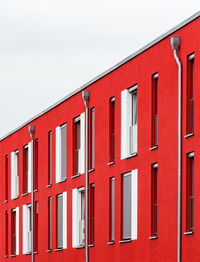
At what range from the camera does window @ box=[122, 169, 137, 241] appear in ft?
97.0

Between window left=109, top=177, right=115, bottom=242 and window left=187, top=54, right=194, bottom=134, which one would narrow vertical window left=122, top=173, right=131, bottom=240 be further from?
window left=187, top=54, right=194, bottom=134

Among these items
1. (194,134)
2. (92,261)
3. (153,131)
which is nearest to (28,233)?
(92,261)

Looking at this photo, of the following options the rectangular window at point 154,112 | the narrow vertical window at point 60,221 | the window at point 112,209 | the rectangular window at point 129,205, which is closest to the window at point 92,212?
the window at point 112,209

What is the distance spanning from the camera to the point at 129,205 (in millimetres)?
30219

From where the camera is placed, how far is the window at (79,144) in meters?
34.8

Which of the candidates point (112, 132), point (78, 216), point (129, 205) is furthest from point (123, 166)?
point (78, 216)

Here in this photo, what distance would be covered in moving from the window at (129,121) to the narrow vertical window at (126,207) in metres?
0.80

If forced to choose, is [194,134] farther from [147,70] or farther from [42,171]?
[42,171]

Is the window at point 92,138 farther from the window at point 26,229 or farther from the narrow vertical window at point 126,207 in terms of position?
the window at point 26,229

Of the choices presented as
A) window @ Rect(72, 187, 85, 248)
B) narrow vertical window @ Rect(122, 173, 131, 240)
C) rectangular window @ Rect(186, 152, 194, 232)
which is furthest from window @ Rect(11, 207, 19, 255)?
rectangular window @ Rect(186, 152, 194, 232)

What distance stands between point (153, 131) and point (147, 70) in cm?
193

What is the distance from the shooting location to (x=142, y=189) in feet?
95.1

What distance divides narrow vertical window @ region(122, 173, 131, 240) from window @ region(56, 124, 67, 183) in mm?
6728

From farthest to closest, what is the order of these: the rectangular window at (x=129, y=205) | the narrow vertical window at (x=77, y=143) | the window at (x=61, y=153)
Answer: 1. the window at (x=61, y=153)
2. the narrow vertical window at (x=77, y=143)
3. the rectangular window at (x=129, y=205)
